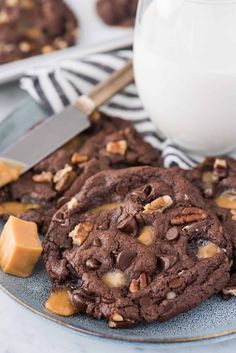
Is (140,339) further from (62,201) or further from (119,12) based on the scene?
(119,12)

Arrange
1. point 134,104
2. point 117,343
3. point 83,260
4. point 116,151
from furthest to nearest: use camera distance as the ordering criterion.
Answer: point 134,104, point 116,151, point 83,260, point 117,343

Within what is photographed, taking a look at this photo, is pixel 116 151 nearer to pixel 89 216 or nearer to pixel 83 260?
pixel 89 216

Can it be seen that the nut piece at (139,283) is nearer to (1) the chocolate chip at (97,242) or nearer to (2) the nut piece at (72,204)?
(1) the chocolate chip at (97,242)

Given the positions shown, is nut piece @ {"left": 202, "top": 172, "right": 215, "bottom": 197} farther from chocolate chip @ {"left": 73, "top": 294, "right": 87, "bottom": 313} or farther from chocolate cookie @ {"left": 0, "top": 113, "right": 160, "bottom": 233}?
chocolate chip @ {"left": 73, "top": 294, "right": 87, "bottom": 313}

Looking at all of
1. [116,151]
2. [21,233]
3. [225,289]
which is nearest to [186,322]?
[225,289]

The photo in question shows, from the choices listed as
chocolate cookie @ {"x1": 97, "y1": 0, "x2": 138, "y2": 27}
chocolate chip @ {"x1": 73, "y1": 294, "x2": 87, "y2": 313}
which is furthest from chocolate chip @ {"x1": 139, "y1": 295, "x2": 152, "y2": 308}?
chocolate cookie @ {"x1": 97, "y1": 0, "x2": 138, "y2": 27}

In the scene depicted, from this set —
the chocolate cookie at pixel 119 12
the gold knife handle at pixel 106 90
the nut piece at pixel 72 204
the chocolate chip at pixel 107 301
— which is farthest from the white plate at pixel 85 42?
the chocolate chip at pixel 107 301

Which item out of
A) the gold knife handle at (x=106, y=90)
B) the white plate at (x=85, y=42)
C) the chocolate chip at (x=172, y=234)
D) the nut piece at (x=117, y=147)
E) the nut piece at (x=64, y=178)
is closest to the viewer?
the chocolate chip at (x=172, y=234)
